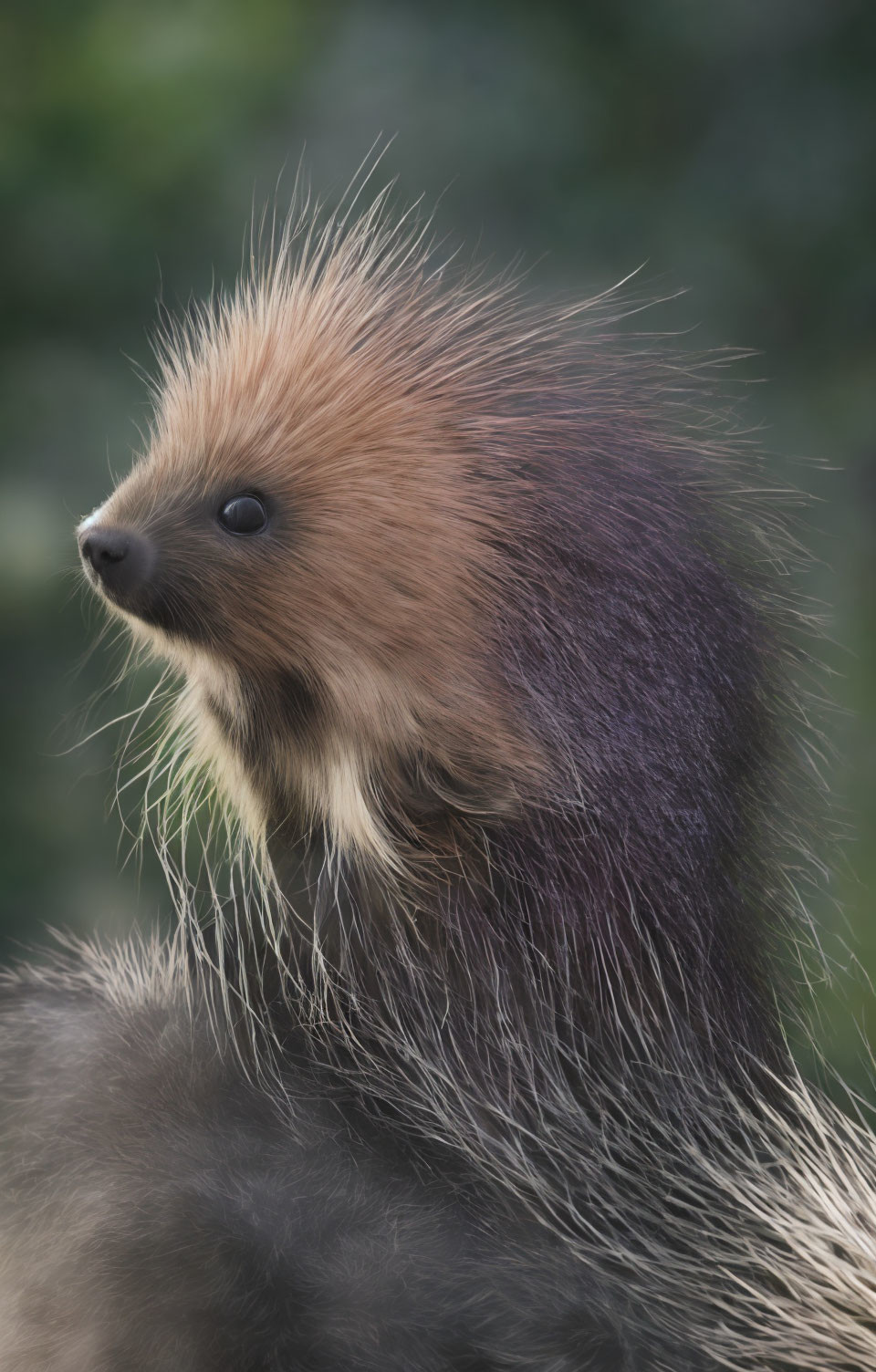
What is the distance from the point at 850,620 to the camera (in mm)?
769

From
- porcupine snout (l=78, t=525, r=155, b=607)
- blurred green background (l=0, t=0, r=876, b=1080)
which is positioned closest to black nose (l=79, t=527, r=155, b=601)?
porcupine snout (l=78, t=525, r=155, b=607)

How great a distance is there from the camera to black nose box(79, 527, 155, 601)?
0.52 meters

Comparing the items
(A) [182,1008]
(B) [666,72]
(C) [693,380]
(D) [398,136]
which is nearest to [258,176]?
(D) [398,136]

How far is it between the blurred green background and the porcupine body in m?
0.21

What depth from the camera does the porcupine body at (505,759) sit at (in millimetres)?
519

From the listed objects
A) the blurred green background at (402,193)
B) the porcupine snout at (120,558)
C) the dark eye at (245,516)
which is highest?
the blurred green background at (402,193)

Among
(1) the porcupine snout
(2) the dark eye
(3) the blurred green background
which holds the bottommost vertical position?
(1) the porcupine snout

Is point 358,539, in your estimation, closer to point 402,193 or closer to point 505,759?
point 505,759

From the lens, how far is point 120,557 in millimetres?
527

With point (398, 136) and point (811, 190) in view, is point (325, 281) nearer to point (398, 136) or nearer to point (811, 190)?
point (398, 136)

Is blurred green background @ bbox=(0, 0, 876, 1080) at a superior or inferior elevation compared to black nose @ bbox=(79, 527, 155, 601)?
superior

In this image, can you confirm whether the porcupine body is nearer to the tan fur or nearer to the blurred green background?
the tan fur

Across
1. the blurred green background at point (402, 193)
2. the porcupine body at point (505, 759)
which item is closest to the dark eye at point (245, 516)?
the porcupine body at point (505, 759)

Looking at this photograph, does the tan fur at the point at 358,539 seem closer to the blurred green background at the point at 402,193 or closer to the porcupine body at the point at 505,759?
the porcupine body at the point at 505,759
